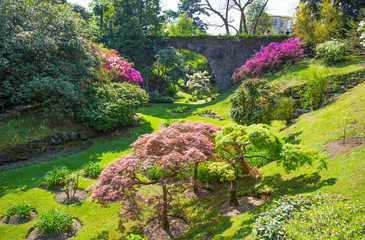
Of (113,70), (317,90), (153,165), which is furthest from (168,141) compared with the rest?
(113,70)

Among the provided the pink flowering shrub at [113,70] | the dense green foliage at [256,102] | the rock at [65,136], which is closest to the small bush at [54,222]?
the rock at [65,136]

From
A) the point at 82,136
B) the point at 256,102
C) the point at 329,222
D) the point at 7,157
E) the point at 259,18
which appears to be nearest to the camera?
the point at 329,222

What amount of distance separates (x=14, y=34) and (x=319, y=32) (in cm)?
1901

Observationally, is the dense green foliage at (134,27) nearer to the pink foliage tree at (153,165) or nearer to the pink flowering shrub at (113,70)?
the pink flowering shrub at (113,70)

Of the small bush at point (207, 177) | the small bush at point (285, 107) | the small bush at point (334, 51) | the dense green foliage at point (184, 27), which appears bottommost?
the small bush at point (207, 177)

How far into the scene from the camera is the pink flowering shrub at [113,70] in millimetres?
13345

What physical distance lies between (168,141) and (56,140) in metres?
7.46

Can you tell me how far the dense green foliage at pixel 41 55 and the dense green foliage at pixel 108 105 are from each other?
28.5 inches

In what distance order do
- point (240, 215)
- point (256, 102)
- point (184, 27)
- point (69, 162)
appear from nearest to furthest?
point (240, 215), point (69, 162), point (256, 102), point (184, 27)

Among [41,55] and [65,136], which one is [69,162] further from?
[41,55]

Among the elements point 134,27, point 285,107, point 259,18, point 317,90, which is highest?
point 259,18

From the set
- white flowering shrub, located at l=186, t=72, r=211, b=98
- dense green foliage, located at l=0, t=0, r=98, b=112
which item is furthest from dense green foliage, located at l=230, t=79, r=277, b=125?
white flowering shrub, located at l=186, t=72, r=211, b=98

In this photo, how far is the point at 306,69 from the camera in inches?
555

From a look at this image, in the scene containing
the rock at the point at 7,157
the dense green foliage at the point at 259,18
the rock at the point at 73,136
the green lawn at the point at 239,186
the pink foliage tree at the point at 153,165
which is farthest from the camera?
the dense green foliage at the point at 259,18
